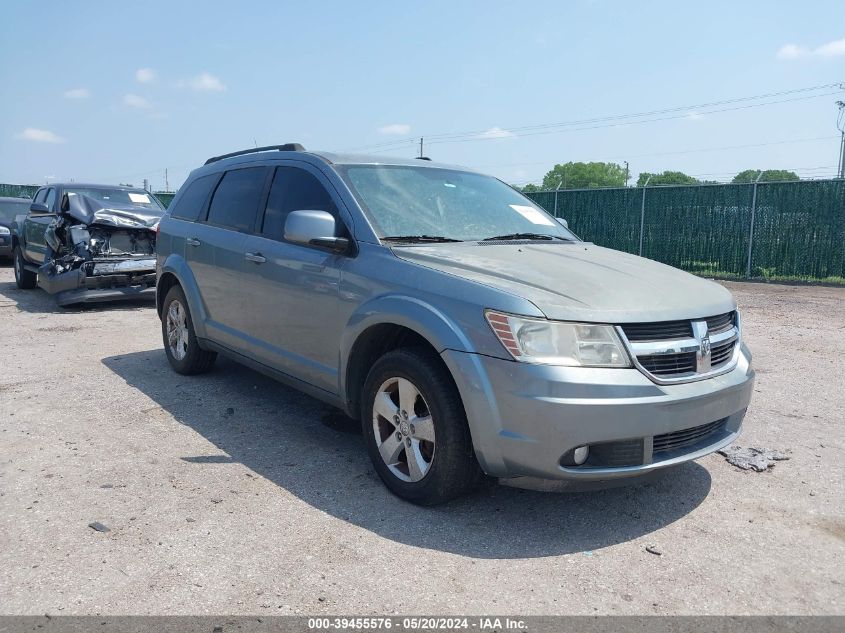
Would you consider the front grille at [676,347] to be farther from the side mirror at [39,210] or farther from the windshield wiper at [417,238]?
the side mirror at [39,210]

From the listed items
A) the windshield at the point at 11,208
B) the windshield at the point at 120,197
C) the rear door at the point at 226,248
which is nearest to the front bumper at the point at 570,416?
the rear door at the point at 226,248

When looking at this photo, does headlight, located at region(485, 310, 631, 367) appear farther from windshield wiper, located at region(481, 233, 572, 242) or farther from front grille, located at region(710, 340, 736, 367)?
windshield wiper, located at region(481, 233, 572, 242)

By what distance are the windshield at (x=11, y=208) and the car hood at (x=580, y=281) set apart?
15.6m

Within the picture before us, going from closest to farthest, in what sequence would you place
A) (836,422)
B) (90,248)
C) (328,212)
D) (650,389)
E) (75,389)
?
1. (650,389)
2. (328,212)
3. (836,422)
4. (75,389)
5. (90,248)

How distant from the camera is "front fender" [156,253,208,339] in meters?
5.71

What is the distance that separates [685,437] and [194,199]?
451 centimetres

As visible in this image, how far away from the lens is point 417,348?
3.59 meters

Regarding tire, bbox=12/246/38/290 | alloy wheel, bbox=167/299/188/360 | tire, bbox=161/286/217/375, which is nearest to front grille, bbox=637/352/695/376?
tire, bbox=161/286/217/375

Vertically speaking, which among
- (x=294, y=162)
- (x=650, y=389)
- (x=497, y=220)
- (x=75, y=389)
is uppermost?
(x=294, y=162)

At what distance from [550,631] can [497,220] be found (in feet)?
8.84

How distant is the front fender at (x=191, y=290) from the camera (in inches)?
225

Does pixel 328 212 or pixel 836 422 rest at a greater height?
→ pixel 328 212

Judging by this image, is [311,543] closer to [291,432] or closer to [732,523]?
[291,432]

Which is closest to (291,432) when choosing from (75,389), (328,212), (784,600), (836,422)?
(328,212)
